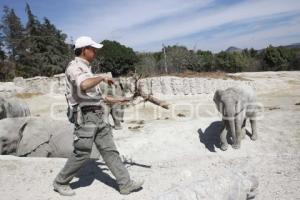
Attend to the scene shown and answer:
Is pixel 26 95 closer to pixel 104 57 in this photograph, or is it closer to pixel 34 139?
pixel 104 57

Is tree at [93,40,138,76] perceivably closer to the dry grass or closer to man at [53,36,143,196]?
the dry grass

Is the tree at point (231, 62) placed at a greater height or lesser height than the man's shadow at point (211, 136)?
greater

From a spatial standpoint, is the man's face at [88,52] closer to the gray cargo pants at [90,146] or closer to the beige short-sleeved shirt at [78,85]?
the beige short-sleeved shirt at [78,85]

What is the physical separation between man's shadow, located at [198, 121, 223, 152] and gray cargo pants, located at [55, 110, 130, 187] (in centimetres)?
430

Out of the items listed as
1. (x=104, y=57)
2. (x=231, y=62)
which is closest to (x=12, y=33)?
(x=104, y=57)

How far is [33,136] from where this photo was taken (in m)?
8.16

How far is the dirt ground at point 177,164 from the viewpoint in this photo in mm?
5316

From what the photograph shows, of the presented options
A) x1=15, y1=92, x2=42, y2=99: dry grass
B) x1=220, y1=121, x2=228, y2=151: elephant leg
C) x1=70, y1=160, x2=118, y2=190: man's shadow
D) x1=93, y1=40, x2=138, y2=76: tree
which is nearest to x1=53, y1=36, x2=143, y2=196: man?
x1=70, y1=160, x2=118, y2=190: man's shadow

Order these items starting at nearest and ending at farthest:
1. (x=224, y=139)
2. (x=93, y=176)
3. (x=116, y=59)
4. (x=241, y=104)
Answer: (x=93, y=176), (x=224, y=139), (x=241, y=104), (x=116, y=59)

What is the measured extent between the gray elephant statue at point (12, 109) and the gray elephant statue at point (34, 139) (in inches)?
77.4

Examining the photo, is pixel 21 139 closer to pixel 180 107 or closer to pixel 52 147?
pixel 52 147

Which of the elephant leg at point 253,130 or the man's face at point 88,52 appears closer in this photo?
the man's face at point 88,52

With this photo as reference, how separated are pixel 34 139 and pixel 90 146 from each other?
3.73 metres

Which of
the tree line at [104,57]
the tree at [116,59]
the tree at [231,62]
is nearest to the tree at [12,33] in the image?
the tree line at [104,57]
